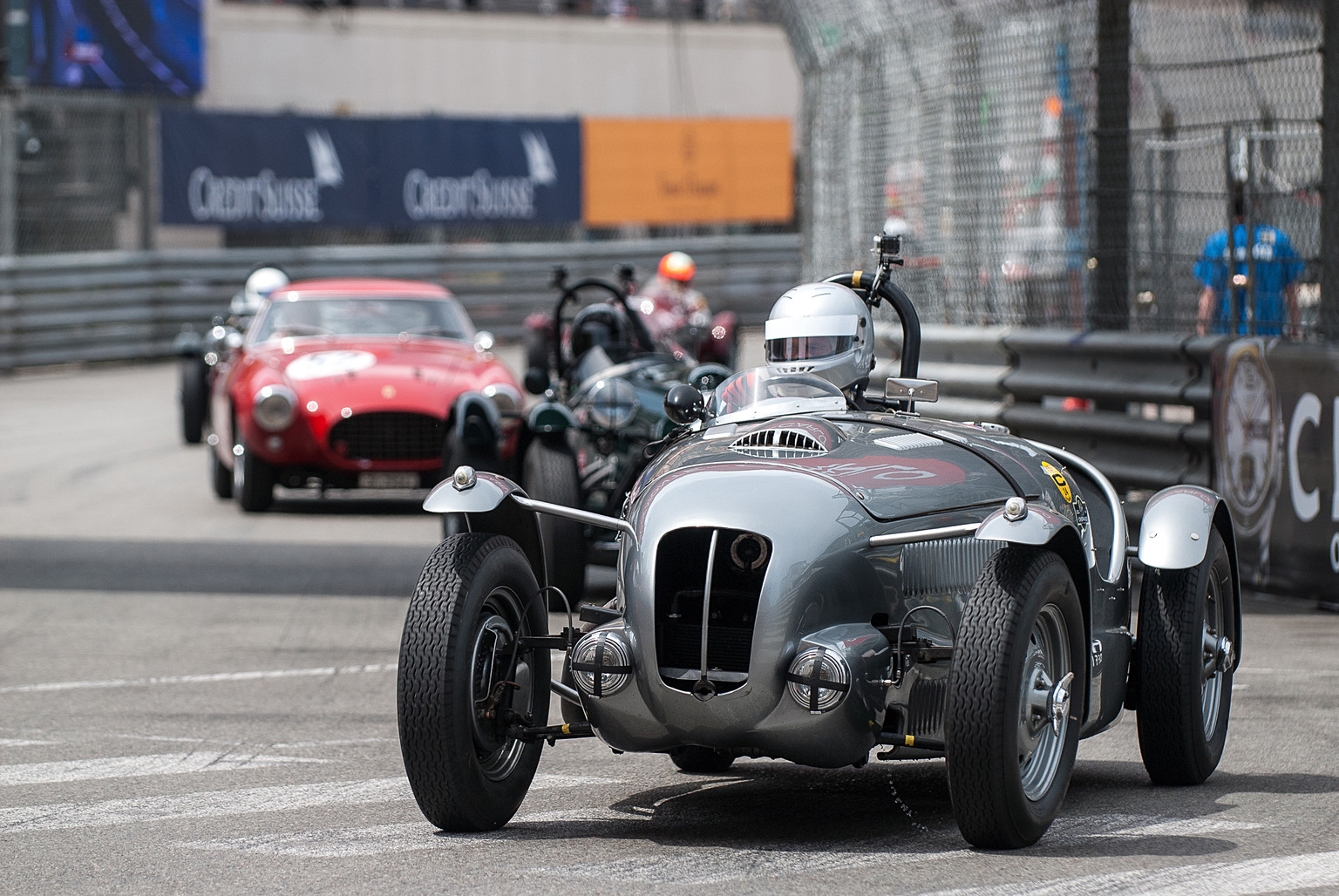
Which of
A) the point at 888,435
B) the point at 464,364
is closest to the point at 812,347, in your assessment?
the point at 888,435

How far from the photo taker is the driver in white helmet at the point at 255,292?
16.4 metres

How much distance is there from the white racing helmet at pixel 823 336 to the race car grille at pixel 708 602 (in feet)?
4.19

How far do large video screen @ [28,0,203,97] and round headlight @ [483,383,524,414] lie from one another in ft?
52.4

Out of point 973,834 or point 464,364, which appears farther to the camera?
point 464,364

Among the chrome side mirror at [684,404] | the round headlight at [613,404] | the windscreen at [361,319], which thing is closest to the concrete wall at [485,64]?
the windscreen at [361,319]

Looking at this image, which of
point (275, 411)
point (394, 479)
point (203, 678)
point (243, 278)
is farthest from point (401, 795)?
point (243, 278)

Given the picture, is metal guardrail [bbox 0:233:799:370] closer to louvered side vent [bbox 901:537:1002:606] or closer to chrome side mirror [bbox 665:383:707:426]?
chrome side mirror [bbox 665:383:707:426]

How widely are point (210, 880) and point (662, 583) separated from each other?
125cm

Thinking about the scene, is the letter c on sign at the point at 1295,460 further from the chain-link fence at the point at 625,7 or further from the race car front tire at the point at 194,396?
the chain-link fence at the point at 625,7

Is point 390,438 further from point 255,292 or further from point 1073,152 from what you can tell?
point 255,292

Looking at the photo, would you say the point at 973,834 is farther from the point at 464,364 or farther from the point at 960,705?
the point at 464,364

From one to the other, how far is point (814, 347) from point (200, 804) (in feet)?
7.26

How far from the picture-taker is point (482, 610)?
5.11 meters

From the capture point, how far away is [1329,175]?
9195 millimetres
